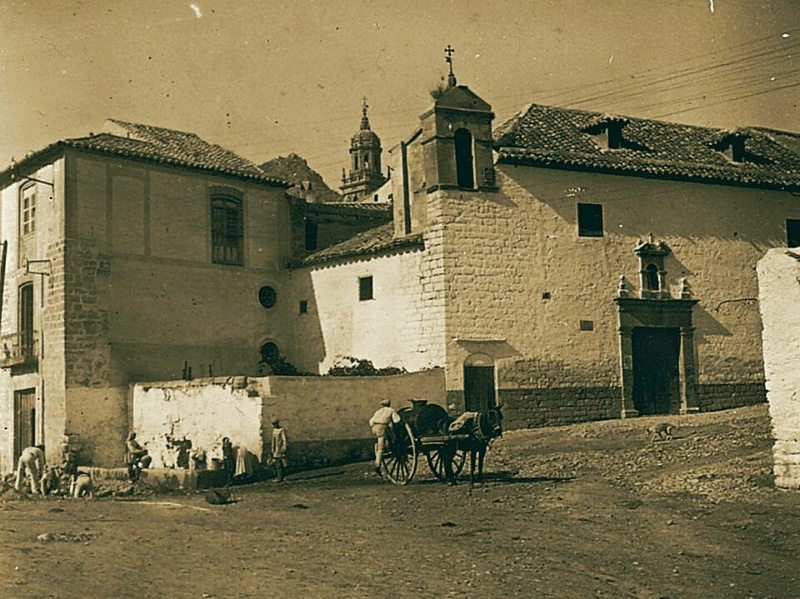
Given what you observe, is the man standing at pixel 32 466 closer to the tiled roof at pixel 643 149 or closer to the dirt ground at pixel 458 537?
the dirt ground at pixel 458 537

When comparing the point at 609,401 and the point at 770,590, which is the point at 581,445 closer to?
the point at 609,401

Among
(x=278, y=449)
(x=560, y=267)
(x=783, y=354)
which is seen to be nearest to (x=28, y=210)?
(x=278, y=449)

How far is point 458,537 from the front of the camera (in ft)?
37.3

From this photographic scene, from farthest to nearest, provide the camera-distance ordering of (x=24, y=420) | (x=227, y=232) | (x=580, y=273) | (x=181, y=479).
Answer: (x=227, y=232), (x=24, y=420), (x=580, y=273), (x=181, y=479)

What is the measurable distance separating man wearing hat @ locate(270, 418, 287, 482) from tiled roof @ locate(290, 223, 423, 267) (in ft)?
22.9

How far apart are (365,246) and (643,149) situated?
7.86 m

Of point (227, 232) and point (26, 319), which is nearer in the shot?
point (26, 319)

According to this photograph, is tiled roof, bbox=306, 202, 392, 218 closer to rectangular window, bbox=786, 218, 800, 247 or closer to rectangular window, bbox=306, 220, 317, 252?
rectangular window, bbox=306, 220, 317, 252

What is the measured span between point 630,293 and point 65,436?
1443 centimetres

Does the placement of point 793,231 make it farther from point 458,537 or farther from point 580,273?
point 458,537

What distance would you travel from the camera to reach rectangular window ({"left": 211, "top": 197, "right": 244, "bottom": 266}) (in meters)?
28.1

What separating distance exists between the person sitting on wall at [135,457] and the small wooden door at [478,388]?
7.52m

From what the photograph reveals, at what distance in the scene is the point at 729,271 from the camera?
26906 mm

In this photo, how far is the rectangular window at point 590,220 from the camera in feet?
84.0
